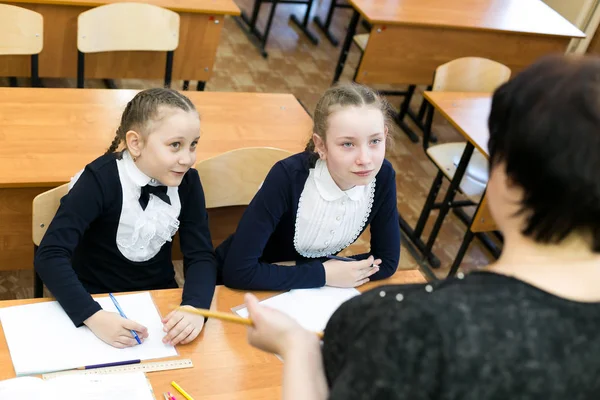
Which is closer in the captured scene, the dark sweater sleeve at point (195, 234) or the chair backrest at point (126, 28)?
the dark sweater sleeve at point (195, 234)

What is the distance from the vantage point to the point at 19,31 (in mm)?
2605

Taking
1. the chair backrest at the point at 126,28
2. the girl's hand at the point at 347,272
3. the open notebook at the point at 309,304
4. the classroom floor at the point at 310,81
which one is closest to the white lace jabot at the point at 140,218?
the open notebook at the point at 309,304

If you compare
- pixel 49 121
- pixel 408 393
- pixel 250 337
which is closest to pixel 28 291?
pixel 49 121

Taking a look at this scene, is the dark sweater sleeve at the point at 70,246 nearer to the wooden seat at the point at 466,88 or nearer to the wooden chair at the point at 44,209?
the wooden chair at the point at 44,209

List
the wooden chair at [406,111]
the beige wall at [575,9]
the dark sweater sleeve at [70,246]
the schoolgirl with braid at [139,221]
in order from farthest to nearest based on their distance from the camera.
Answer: the beige wall at [575,9] → the wooden chair at [406,111] → the schoolgirl with braid at [139,221] → the dark sweater sleeve at [70,246]

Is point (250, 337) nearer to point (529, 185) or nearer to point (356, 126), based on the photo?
point (529, 185)

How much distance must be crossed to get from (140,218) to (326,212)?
49 cm

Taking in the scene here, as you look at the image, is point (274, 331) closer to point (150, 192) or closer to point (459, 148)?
point (150, 192)

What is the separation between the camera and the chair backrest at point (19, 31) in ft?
8.38

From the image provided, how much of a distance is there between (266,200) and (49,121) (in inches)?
36.9

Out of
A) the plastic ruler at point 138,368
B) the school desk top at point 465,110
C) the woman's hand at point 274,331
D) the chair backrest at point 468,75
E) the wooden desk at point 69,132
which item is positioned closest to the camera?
the woman's hand at point 274,331

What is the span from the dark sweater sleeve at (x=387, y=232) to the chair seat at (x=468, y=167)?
126cm

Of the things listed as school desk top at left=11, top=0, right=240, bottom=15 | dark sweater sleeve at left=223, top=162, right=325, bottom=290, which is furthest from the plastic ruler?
school desk top at left=11, top=0, right=240, bottom=15

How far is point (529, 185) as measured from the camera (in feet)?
2.31
